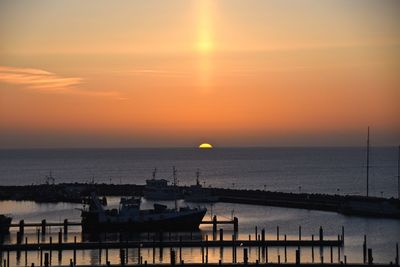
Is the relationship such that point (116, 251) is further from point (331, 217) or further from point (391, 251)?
point (331, 217)

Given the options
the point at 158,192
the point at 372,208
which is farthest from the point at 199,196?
the point at 372,208

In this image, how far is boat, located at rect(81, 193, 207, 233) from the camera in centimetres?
7731

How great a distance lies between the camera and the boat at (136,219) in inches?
3044

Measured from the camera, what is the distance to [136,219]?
256 ft

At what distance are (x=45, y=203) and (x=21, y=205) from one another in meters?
3.03

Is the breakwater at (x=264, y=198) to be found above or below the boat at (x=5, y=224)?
above

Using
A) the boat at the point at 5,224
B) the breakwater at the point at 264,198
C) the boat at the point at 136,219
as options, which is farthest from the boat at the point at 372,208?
the boat at the point at 5,224

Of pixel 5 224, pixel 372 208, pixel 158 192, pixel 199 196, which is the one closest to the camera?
pixel 5 224

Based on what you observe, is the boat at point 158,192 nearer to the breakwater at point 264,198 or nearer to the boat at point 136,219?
the breakwater at point 264,198

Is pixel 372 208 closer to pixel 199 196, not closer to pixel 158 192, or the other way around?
pixel 199 196

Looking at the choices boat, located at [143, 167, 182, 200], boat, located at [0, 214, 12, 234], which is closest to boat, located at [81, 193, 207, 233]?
boat, located at [0, 214, 12, 234]

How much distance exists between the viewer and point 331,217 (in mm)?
94750

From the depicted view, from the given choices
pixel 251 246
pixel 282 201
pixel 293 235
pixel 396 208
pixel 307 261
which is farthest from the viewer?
pixel 282 201

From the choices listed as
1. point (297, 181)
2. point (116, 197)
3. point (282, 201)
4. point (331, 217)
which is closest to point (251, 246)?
point (331, 217)
